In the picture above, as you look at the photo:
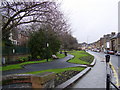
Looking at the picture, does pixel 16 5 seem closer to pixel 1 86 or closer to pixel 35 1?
pixel 35 1

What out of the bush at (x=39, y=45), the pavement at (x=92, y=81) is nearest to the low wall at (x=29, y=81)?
the pavement at (x=92, y=81)

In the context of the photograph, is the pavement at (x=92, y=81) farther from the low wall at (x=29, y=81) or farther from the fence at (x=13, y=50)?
the fence at (x=13, y=50)

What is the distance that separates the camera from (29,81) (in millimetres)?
4398

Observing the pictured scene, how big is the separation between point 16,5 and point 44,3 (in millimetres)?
1822

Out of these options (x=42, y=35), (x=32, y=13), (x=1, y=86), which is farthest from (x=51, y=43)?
(x=1, y=86)

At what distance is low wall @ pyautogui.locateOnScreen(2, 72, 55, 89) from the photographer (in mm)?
4066

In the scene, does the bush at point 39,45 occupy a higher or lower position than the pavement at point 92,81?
higher

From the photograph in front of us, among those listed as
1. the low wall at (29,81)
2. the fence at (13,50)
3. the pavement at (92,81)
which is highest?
the fence at (13,50)

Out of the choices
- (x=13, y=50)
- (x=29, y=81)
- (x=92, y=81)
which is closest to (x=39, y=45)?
(x=13, y=50)

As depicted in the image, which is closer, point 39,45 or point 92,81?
point 92,81

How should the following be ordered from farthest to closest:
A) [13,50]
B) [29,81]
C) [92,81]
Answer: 1. [13,50]
2. [92,81]
3. [29,81]

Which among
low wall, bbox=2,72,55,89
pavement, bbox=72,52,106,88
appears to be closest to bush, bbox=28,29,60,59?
pavement, bbox=72,52,106,88

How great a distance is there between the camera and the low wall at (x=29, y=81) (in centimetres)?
A: 407

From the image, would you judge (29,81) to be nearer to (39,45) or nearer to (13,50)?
(13,50)
